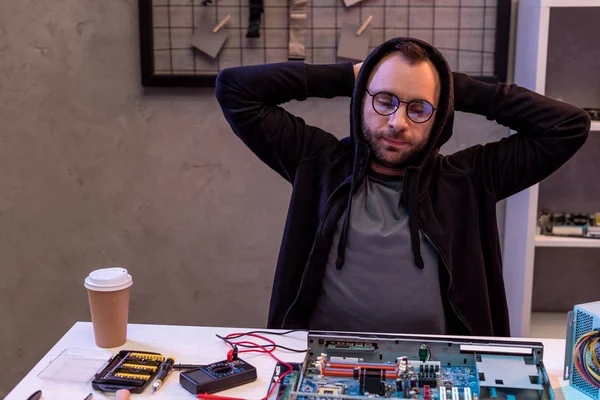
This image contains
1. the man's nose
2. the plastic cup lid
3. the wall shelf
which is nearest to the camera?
the plastic cup lid

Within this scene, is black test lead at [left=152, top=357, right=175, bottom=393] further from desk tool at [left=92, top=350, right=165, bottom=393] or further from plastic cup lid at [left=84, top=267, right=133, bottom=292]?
plastic cup lid at [left=84, top=267, right=133, bottom=292]

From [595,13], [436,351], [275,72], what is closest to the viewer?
[436,351]

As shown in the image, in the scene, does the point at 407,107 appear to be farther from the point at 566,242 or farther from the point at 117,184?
the point at 117,184

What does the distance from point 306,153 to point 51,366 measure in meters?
0.80

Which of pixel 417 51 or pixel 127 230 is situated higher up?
pixel 417 51

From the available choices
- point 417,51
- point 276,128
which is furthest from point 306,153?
point 417,51

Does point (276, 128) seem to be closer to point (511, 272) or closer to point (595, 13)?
point (511, 272)

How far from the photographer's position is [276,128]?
1648 mm

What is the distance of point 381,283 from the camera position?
1527mm

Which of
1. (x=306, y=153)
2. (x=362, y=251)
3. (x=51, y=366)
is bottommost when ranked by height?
(x=51, y=366)

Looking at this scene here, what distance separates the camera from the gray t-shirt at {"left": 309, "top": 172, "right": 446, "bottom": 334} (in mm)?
1516

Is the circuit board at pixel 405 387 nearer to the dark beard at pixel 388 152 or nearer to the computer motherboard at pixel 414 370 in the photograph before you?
the computer motherboard at pixel 414 370

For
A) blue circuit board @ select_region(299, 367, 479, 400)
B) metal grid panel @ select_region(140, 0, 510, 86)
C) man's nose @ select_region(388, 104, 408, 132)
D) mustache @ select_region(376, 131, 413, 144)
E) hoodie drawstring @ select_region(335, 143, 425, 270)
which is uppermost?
metal grid panel @ select_region(140, 0, 510, 86)

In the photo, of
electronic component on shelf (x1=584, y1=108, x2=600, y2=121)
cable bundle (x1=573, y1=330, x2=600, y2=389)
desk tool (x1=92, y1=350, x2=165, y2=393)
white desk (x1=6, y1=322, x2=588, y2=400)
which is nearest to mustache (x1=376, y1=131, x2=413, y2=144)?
white desk (x1=6, y1=322, x2=588, y2=400)
